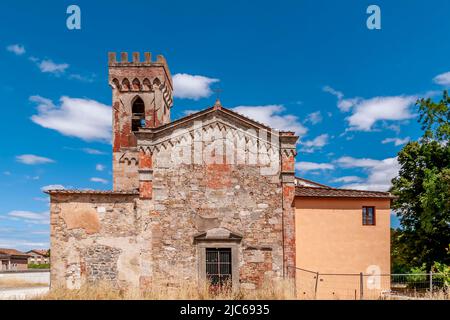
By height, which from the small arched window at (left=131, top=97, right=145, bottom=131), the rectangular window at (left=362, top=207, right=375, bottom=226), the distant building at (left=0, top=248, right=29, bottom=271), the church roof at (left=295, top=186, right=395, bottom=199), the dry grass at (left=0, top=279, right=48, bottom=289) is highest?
the small arched window at (left=131, top=97, right=145, bottom=131)

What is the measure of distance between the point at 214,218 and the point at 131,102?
14262mm

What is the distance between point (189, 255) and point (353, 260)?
20.8 feet

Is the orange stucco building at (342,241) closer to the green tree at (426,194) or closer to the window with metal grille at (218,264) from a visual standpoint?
the window with metal grille at (218,264)

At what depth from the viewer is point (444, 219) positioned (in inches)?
769

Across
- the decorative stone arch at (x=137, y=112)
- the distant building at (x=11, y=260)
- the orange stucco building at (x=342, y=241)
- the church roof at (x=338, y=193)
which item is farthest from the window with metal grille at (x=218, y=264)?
the distant building at (x=11, y=260)

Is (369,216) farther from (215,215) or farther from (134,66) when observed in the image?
(134,66)

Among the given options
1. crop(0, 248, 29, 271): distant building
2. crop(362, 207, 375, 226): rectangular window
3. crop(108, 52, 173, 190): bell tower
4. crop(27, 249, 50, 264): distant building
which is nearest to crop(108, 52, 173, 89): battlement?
crop(108, 52, 173, 190): bell tower

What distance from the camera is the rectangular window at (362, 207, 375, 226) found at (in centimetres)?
1402

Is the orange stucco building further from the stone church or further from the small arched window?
the small arched window

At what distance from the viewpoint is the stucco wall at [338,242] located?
13484mm

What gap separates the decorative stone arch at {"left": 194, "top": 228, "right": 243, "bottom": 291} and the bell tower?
38.8 feet

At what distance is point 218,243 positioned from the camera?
44.3 feet
